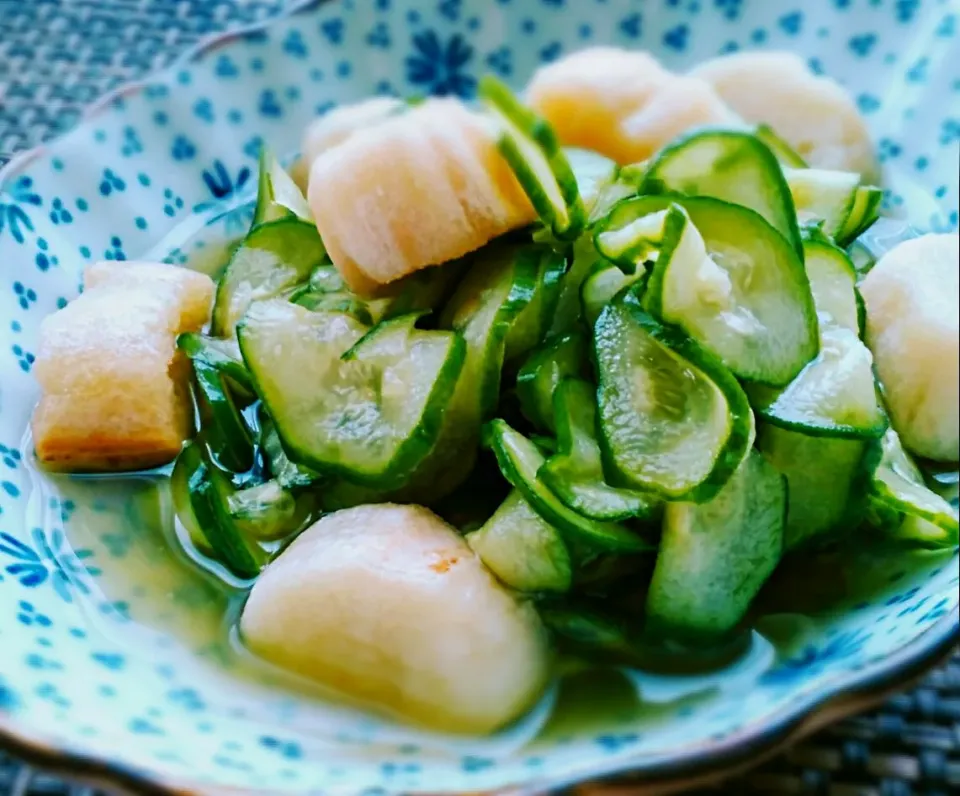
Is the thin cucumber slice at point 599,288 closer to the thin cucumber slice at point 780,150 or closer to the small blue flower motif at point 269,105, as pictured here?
the thin cucumber slice at point 780,150

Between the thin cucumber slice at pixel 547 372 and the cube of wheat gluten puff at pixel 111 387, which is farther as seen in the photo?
the cube of wheat gluten puff at pixel 111 387

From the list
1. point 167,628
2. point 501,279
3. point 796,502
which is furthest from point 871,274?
point 167,628

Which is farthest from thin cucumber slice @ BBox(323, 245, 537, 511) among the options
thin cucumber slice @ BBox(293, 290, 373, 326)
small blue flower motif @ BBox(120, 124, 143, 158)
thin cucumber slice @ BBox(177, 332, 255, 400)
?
small blue flower motif @ BBox(120, 124, 143, 158)

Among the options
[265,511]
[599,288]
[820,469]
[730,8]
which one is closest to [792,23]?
[730,8]

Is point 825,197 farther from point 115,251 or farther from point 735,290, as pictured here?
point 115,251

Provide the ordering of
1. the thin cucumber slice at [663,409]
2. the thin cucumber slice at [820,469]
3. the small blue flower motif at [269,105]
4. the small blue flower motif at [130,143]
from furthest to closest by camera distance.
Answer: the small blue flower motif at [269,105] < the small blue flower motif at [130,143] < the thin cucumber slice at [820,469] < the thin cucumber slice at [663,409]

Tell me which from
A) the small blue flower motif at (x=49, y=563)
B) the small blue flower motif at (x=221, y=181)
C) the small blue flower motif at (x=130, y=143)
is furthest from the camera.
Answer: the small blue flower motif at (x=221, y=181)

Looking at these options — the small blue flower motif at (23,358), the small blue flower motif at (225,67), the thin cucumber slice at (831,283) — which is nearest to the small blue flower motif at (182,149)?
the small blue flower motif at (225,67)
